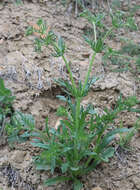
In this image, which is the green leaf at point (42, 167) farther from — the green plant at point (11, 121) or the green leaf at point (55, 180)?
the green plant at point (11, 121)

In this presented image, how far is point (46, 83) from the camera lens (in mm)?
2303

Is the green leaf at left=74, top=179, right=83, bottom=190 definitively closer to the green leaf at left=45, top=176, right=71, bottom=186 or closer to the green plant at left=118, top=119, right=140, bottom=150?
the green leaf at left=45, top=176, right=71, bottom=186

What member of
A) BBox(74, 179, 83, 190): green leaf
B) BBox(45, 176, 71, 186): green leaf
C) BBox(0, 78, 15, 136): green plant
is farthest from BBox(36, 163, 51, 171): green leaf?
BBox(0, 78, 15, 136): green plant

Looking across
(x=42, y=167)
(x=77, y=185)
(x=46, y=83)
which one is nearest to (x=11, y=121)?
(x=42, y=167)

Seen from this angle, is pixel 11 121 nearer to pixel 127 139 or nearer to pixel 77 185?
pixel 77 185

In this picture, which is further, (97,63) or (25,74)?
(97,63)

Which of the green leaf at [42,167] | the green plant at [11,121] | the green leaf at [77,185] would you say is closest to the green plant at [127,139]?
the green leaf at [77,185]

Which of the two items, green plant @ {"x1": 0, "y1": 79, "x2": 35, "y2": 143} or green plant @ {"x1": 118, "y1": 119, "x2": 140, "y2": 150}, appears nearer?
green plant @ {"x1": 0, "y1": 79, "x2": 35, "y2": 143}

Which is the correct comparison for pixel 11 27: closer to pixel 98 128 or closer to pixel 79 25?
pixel 79 25

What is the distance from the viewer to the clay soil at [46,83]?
174 cm

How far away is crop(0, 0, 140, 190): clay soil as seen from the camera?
1.74 meters

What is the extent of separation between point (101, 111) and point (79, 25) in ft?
4.81

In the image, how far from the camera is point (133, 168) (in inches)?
72.5

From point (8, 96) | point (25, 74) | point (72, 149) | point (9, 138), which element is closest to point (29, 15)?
point (25, 74)
